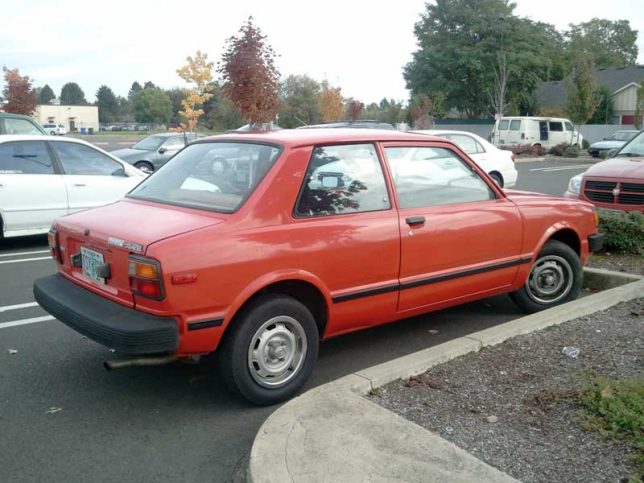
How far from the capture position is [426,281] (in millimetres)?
4598

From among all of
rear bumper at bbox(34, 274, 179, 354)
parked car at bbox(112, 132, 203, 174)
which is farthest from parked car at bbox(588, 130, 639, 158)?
rear bumper at bbox(34, 274, 179, 354)

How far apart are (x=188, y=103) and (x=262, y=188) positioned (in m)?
19.5

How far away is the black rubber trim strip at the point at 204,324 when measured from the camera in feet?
11.5

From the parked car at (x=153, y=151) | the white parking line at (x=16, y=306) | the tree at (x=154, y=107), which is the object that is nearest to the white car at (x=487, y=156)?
the parked car at (x=153, y=151)

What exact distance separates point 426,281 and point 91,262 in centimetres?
229

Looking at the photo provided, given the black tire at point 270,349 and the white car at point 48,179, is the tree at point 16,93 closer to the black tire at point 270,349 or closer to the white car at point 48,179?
the white car at point 48,179

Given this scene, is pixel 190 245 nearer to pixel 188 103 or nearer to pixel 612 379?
pixel 612 379

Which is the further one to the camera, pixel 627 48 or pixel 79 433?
pixel 627 48

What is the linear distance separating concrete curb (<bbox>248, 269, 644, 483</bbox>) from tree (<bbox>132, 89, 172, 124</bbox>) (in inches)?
3798

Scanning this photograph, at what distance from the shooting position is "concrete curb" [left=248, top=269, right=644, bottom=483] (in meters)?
2.81

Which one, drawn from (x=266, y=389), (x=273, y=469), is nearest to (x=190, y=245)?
(x=266, y=389)

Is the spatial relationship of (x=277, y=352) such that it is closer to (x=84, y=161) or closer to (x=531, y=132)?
(x=84, y=161)

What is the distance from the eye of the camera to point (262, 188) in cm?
393

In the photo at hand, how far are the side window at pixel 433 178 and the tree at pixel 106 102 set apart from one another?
128105 mm
